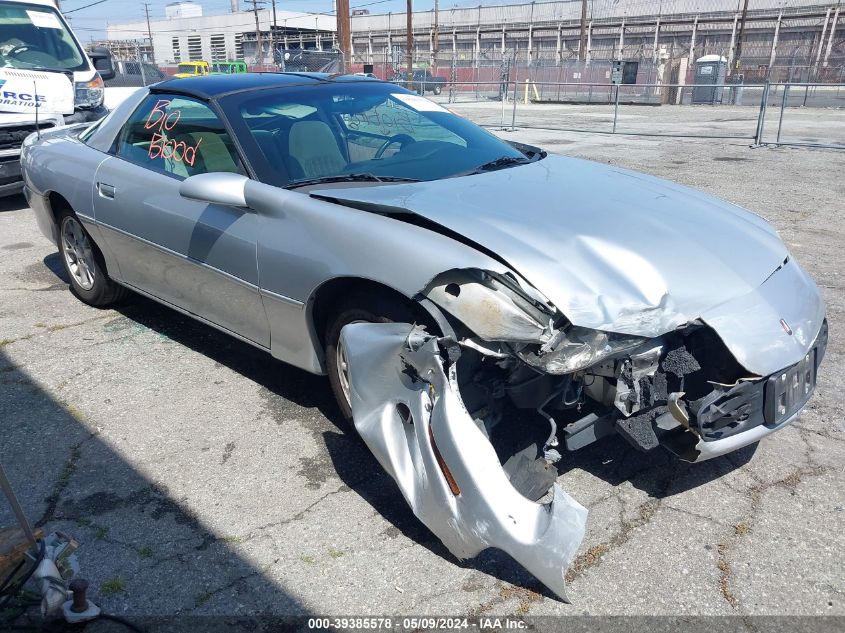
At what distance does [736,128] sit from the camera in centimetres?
1731

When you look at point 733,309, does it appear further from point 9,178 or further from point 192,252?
point 9,178

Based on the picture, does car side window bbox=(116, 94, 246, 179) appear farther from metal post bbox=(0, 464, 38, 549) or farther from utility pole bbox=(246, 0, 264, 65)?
utility pole bbox=(246, 0, 264, 65)

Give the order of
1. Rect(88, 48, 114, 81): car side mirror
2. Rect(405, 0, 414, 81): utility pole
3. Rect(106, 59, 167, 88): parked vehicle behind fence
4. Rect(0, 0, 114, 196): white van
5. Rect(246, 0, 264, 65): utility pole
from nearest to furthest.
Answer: Rect(0, 0, 114, 196): white van, Rect(88, 48, 114, 81): car side mirror, Rect(106, 59, 167, 88): parked vehicle behind fence, Rect(405, 0, 414, 81): utility pole, Rect(246, 0, 264, 65): utility pole

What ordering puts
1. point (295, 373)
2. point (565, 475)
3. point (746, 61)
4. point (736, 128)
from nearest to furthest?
point (565, 475), point (295, 373), point (736, 128), point (746, 61)

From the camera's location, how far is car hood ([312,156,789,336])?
244cm

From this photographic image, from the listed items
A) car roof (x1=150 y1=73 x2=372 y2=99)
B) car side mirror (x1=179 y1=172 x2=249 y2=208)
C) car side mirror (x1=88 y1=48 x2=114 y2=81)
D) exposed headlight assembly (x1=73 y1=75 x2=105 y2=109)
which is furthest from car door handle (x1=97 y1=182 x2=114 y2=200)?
car side mirror (x1=88 y1=48 x2=114 y2=81)

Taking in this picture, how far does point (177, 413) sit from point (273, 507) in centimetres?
98

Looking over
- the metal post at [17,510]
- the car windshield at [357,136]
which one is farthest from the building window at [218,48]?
the metal post at [17,510]

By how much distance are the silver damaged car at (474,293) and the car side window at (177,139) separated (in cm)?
2

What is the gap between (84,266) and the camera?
4.71 meters

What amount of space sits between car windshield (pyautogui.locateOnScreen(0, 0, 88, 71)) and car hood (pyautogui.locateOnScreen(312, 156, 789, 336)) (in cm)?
723

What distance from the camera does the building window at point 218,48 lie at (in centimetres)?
7038

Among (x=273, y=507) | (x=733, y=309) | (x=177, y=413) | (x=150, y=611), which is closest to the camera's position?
(x=150, y=611)

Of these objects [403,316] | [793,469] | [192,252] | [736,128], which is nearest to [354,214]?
[403,316]
